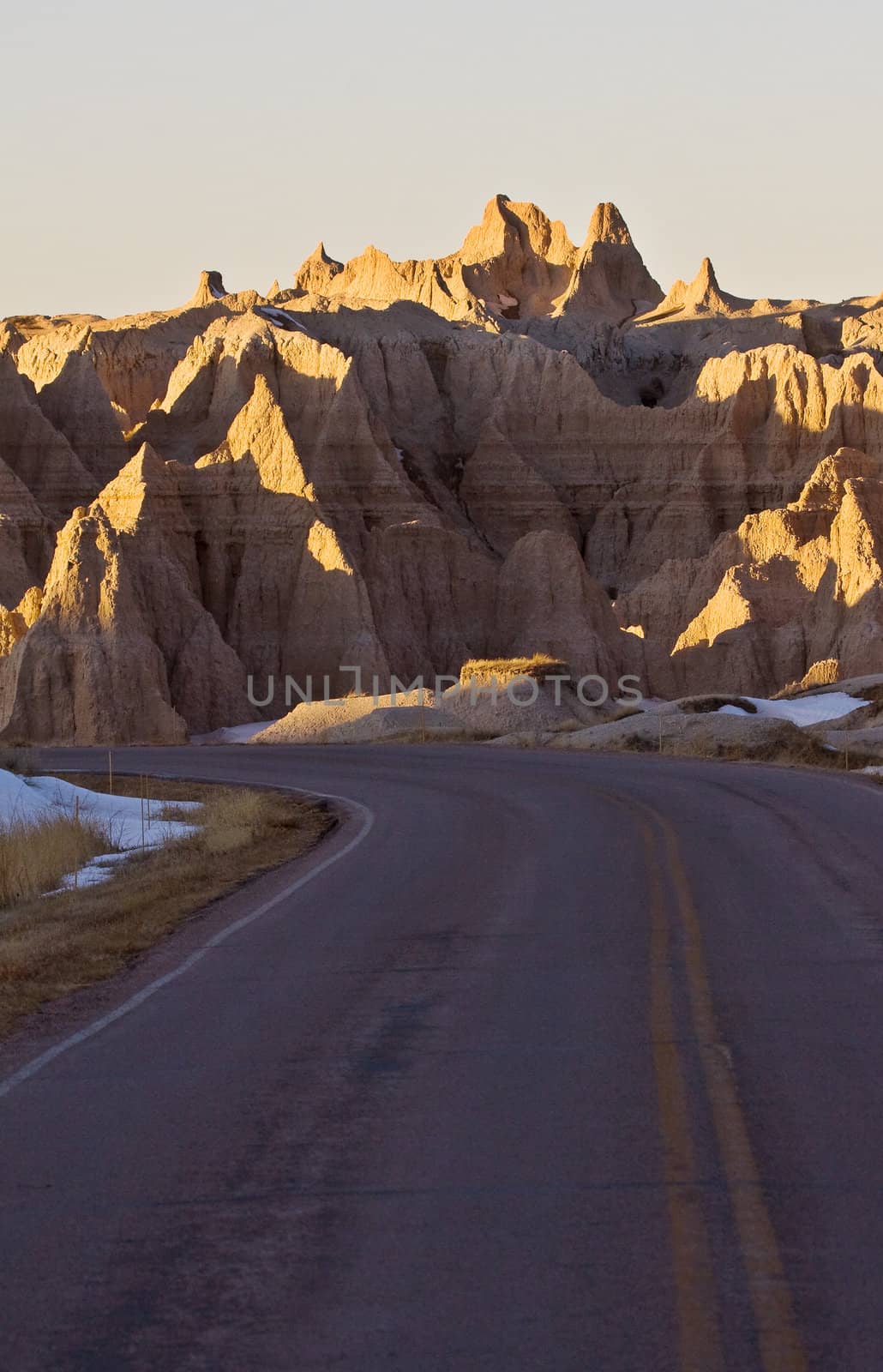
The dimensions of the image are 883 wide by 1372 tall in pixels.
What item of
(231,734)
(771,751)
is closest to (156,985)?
(771,751)

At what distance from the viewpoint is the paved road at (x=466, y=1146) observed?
5.94 metres

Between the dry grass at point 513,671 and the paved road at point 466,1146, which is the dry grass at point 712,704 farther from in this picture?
the paved road at point 466,1146

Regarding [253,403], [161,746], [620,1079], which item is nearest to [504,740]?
[161,746]

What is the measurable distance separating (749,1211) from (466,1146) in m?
1.42

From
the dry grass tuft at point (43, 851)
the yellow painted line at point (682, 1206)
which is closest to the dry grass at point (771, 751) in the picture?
the dry grass tuft at point (43, 851)

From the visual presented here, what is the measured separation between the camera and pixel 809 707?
191ft

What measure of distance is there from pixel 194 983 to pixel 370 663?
213 ft

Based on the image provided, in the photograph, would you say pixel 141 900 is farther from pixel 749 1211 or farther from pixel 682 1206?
pixel 749 1211

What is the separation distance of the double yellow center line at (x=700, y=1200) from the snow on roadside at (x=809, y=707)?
43088 millimetres

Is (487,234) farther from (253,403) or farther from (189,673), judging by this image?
(189,673)

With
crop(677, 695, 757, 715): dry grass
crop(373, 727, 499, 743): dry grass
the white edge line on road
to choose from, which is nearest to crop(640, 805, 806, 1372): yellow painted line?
the white edge line on road

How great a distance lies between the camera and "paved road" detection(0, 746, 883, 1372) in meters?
5.94

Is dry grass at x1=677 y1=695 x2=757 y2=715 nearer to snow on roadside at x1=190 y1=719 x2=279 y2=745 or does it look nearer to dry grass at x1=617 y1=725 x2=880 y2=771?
dry grass at x1=617 y1=725 x2=880 y2=771

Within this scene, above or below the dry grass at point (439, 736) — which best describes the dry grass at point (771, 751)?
below
